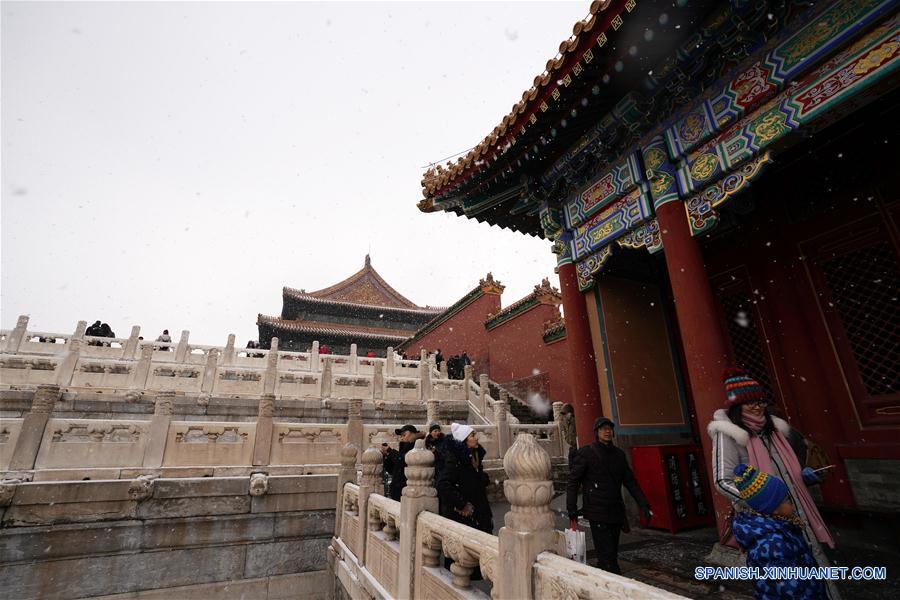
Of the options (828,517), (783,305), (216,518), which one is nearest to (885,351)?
(783,305)

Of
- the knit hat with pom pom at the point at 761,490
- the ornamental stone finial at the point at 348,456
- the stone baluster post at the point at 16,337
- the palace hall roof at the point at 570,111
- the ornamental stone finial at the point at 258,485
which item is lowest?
the ornamental stone finial at the point at 258,485

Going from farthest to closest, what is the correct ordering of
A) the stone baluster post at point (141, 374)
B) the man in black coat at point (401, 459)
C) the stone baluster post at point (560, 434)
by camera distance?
the stone baluster post at point (141, 374)
the stone baluster post at point (560, 434)
the man in black coat at point (401, 459)

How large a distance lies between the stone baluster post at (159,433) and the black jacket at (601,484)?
5601 mm

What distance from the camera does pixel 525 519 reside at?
1.96m

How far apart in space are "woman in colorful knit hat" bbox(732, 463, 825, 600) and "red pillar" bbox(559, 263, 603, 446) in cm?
364

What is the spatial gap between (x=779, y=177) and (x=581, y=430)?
4366mm

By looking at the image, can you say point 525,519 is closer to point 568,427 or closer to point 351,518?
point 351,518

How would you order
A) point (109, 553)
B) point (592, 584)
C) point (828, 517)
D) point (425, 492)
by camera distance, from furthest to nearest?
point (109, 553), point (828, 517), point (425, 492), point (592, 584)

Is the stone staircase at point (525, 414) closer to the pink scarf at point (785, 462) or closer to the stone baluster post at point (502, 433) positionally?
the stone baluster post at point (502, 433)

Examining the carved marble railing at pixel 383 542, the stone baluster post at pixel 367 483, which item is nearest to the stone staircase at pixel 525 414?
the stone baluster post at pixel 367 483

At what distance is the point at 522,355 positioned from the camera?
1512 cm

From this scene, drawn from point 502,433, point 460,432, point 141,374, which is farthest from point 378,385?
Result: point 460,432

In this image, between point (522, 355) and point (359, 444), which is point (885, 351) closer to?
point (359, 444)

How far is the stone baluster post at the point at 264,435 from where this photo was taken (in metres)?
6.43
